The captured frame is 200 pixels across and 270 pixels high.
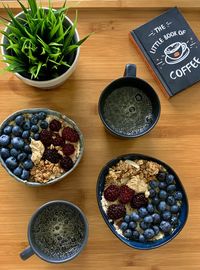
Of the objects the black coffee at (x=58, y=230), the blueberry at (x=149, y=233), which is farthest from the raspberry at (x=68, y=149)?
the blueberry at (x=149, y=233)

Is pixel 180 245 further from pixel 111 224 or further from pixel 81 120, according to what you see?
pixel 81 120

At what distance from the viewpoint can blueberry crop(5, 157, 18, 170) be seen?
0.79m

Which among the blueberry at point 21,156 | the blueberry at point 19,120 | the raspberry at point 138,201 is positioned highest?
the blueberry at point 19,120

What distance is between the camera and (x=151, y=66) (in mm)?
871

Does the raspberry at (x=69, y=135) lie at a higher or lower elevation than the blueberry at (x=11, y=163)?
higher

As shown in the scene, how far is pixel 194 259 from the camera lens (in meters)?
0.86

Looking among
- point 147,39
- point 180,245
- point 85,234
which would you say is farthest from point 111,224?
point 147,39

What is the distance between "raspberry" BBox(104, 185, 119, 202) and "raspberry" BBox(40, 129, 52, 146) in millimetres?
143

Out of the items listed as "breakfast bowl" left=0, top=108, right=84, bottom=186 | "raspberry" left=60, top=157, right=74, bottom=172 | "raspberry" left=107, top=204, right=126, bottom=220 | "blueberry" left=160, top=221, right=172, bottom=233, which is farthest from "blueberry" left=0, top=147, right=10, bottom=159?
"blueberry" left=160, top=221, right=172, bottom=233

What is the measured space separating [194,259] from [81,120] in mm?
367

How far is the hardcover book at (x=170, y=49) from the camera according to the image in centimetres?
87

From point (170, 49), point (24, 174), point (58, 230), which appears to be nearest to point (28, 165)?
point (24, 174)

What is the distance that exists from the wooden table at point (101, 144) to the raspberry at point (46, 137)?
91mm

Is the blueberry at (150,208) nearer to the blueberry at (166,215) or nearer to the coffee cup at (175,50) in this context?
the blueberry at (166,215)
